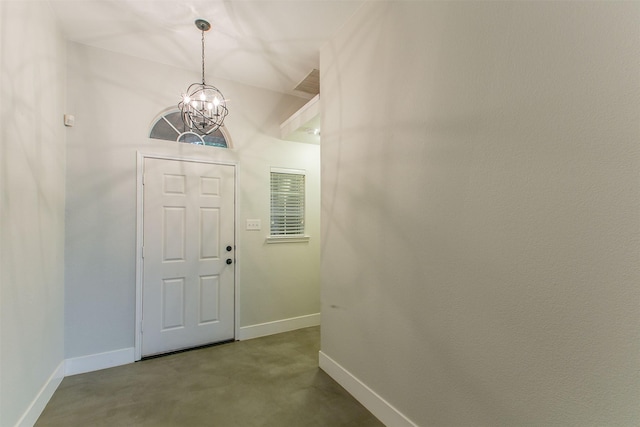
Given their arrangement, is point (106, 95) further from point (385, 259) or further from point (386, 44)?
point (385, 259)

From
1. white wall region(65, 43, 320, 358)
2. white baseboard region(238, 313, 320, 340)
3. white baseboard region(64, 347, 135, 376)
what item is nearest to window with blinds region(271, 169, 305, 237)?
white wall region(65, 43, 320, 358)

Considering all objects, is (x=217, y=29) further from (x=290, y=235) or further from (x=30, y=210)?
(x=290, y=235)

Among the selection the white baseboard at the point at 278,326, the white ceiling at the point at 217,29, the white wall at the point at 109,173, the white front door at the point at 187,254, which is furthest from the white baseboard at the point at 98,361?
the white ceiling at the point at 217,29

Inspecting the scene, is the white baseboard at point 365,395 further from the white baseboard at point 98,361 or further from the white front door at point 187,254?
the white baseboard at point 98,361

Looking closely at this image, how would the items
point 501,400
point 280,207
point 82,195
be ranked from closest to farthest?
point 501,400
point 82,195
point 280,207

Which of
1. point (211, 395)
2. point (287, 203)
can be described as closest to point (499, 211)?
point (211, 395)

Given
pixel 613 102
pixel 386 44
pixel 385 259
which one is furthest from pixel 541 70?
pixel 385 259

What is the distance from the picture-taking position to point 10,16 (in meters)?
1.62

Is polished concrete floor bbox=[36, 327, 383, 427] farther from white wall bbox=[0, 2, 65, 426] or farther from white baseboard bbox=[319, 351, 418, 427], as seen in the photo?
white wall bbox=[0, 2, 65, 426]

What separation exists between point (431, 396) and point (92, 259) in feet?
10.2

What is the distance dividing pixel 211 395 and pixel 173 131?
104 inches

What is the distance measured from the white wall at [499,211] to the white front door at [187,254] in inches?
70.9

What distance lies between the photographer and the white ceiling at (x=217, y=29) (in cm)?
218

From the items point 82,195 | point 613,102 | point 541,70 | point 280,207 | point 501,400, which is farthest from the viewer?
point 280,207
